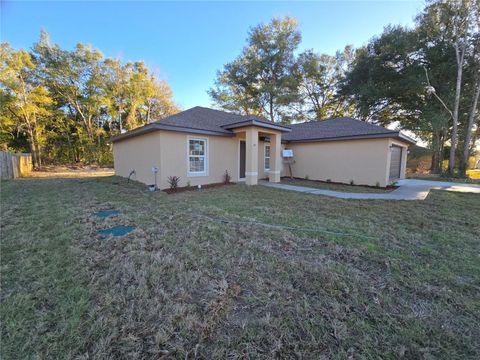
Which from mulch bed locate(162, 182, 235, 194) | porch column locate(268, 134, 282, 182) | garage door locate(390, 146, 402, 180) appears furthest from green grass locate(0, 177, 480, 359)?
garage door locate(390, 146, 402, 180)

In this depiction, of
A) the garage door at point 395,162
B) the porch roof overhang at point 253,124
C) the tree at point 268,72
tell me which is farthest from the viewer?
the tree at point 268,72

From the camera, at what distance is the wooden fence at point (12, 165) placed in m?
11.0

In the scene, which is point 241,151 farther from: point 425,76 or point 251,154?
point 425,76

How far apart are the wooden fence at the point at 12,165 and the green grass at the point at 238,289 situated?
398 inches

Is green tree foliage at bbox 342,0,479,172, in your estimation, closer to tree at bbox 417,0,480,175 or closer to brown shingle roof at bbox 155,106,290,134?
tree at bbox 417,0,480,175

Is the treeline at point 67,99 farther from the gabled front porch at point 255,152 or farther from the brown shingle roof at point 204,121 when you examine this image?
the gabled front porch at point 255,152

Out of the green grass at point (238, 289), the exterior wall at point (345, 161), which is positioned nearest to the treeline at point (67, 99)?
the exterior wall at point (345, 161)

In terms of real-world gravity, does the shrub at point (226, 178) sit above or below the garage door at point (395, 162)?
below

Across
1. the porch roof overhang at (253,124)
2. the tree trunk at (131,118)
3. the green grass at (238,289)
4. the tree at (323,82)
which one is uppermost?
the tree at (323,82)

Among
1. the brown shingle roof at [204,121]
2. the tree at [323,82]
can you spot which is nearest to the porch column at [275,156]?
the brown shingle roof at [204,121]

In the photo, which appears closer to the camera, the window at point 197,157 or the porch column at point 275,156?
the window at point 197,157

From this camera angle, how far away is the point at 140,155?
9.40 meters

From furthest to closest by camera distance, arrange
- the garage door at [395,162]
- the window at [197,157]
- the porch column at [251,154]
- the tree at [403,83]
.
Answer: the tree at [403,83] < the garage door at [395,162] < the porch column at [251,154] < the window at [197,157]

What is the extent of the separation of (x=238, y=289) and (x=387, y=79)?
2121 cm
